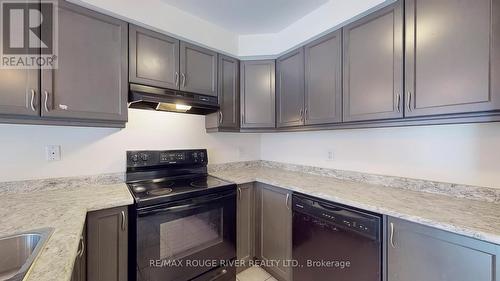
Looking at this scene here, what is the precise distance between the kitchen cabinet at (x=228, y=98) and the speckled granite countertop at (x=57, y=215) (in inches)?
41.0

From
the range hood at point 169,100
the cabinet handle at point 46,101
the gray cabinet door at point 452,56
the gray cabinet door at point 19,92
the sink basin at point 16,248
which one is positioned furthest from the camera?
the range hood at point 169,100

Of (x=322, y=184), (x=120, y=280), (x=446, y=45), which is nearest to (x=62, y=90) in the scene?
(x=120, y=280)

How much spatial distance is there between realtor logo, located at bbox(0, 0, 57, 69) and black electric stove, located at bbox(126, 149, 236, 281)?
0.88 metres

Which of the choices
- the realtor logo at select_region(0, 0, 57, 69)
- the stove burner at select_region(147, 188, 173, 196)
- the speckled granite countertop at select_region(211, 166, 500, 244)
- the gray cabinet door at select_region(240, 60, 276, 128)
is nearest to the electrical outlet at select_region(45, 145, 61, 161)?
the realtor logo at select_region(0, 0, 57, 69)

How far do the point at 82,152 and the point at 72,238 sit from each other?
110 cm

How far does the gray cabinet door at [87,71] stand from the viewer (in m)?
1.35

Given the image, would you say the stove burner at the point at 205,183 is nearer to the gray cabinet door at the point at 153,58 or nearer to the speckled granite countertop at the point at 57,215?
the speckled granite countertop at the point at 57,215

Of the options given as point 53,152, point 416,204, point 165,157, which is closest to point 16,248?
point 53,152

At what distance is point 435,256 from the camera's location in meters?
1.02

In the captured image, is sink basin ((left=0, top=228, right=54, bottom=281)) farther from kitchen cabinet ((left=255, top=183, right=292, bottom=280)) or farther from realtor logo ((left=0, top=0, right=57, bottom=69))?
kitchen cabinet ((left=255, top=183, right=292, bottom=280))

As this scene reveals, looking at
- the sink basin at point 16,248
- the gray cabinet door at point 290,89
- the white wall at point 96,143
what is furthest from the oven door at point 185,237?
the gray cabinet door at point 290,89

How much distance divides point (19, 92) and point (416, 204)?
243 cm

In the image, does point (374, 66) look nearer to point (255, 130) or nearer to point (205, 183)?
point (255, 130)

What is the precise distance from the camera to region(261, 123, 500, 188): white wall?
4.22 ft
